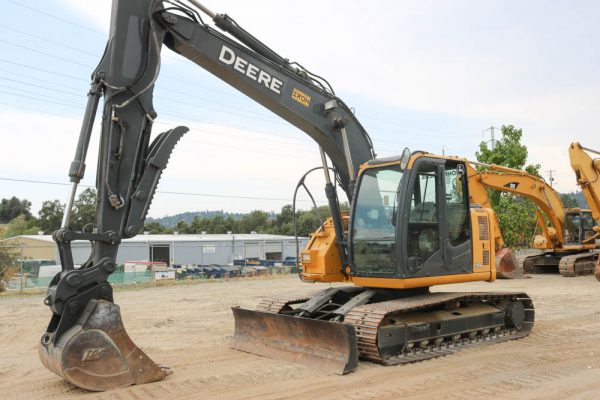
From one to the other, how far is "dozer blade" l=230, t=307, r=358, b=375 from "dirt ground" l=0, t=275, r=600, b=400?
0.17 meters

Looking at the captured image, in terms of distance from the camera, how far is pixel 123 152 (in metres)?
6.05

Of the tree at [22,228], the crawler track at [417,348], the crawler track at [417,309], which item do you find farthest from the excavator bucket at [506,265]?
the tree at [22,228]

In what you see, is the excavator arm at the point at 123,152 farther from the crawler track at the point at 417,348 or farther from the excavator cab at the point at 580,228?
the excavator cab at the point at 580,228

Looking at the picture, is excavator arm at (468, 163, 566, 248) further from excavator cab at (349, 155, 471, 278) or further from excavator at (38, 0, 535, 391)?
excavator at (38, 0, 535, 391)

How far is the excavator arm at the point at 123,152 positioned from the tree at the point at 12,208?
3590 inches

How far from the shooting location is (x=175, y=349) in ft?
25.9

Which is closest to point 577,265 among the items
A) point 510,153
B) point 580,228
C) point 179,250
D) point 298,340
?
point 580,228

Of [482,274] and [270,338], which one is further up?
[482,274]

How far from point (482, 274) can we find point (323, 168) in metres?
2.66

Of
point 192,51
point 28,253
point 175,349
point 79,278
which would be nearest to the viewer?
point 79,278

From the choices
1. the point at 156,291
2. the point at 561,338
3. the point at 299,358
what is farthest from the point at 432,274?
the point at 156,291

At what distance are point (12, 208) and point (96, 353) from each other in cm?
9433

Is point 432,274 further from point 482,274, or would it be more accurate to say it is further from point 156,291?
point 156,291

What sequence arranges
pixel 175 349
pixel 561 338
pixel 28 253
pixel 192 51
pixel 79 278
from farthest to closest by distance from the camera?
pixel 28 253 < pixel 561 338 < pixel 175 349 < pixel 192 51 < pixel 79 278
